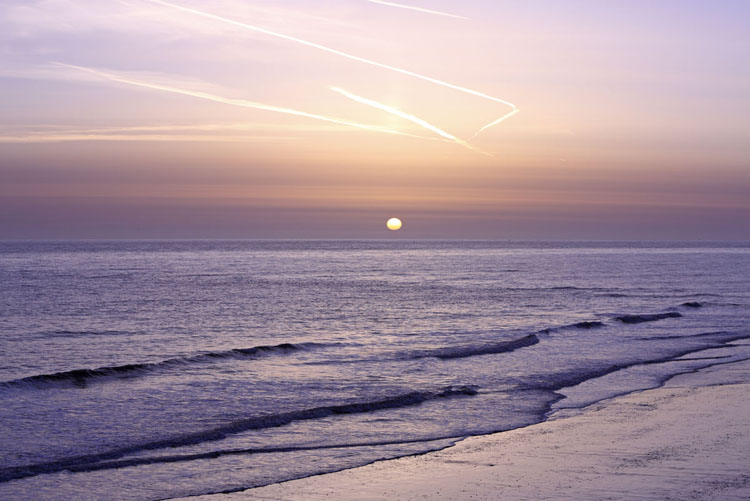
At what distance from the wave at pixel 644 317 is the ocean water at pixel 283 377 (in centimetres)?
26

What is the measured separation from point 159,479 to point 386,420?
18.6ft

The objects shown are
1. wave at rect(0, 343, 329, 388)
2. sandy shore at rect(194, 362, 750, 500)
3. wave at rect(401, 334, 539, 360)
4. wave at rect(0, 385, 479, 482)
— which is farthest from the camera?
wave at rect(401, 334, 539, 360)

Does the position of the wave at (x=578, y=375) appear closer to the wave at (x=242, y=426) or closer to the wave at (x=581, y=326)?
the wave at (x=242, y=426)

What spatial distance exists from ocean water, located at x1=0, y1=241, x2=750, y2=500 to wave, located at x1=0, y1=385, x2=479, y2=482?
0.05 metres

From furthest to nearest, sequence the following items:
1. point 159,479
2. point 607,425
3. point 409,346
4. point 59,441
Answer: point 409,346 → point 607,425 → point 59,441 → point 159,479

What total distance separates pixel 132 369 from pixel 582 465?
14.7 m

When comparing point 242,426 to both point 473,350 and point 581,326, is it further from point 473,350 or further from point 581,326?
point 581,326

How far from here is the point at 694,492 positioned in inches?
400

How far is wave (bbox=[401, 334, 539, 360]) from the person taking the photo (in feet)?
84.1

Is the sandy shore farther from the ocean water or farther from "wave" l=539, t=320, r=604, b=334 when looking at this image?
"wave" l=539, t=320, r=604, b=334

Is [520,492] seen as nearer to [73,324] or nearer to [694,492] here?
[694,492]

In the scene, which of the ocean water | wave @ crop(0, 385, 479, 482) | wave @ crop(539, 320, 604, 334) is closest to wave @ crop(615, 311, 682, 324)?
the ocean water

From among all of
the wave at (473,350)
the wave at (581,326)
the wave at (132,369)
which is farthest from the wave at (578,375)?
the wave at (132,369)

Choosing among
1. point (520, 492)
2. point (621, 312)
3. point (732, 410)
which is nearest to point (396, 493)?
point (520, 492)
